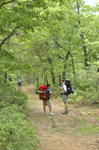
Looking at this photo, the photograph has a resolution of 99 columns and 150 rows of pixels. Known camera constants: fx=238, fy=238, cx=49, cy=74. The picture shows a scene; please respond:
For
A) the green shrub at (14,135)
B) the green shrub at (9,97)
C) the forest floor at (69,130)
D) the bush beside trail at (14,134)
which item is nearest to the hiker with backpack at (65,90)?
the forest floor at (69,130)

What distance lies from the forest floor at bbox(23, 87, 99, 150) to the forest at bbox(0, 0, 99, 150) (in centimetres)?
65

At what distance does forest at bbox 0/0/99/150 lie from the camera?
687 centimetres

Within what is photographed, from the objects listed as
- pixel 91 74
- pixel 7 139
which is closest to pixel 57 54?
pixel 91 74

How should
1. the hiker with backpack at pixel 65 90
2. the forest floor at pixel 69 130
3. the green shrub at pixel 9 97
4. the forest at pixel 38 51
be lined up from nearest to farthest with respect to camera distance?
1. the forest at pixel 38 51
2. the forest floor at pixel 69 130
3. the green shrub at pixel 9 97
4. the hiker with backpack at pixel 65 90

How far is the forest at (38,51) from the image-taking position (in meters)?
6.87

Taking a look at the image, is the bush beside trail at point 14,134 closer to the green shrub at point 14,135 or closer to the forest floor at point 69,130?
the green shrub at point 14,135

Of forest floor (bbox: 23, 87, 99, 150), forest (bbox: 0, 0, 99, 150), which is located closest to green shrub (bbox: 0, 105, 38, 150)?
forest (bbox: 0, 0, 99, 150)

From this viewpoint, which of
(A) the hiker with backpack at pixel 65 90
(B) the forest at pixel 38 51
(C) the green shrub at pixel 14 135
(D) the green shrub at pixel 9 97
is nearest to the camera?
(C) the green shrub at pixel 14 135

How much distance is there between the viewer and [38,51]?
82.5ft

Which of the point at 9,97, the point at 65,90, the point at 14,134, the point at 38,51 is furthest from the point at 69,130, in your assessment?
the point at 38,51

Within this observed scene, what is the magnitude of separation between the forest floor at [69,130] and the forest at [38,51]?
0.65 m

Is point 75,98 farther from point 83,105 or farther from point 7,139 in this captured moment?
point 7,139

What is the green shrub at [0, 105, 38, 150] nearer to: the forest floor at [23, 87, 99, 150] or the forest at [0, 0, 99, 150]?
the forest at [0, 0, 99, 150]

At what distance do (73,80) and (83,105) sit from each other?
7.43 m
